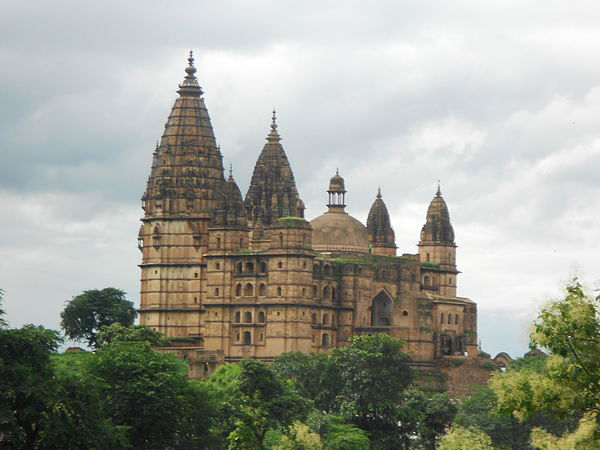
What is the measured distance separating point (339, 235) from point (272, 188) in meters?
8.90

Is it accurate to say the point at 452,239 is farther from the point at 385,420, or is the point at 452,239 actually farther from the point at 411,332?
the point at 385,420

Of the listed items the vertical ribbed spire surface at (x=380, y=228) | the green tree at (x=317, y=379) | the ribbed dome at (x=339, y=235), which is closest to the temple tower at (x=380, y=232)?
the vertical ribbed spire surface at (x=380, y=228)

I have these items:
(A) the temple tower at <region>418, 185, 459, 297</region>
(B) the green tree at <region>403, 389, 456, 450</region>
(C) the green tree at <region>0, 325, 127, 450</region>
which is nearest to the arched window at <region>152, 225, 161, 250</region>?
(A) the temple tower at <region>418, 185, 459, 297</region>

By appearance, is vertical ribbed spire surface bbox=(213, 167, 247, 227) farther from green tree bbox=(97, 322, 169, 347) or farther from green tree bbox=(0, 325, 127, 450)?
green tree bbox=(0, 325, 127, 450)

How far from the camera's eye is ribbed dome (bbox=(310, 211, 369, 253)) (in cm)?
11394

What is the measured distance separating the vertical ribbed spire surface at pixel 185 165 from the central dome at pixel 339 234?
303 inches

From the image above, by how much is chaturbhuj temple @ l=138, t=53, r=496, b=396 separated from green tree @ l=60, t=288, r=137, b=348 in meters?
1.69

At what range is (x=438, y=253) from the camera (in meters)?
120

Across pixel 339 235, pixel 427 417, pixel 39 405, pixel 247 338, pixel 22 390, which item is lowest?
pixel 39 405

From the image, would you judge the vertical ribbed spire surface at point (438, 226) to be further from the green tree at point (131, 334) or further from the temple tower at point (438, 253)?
the green tree at point (131, 334)

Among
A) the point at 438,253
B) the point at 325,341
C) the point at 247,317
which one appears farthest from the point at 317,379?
the point at 438,253

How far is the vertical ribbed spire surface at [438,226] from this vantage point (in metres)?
121

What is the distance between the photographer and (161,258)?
11488cm

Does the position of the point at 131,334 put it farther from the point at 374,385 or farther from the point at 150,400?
the point at 150,400
